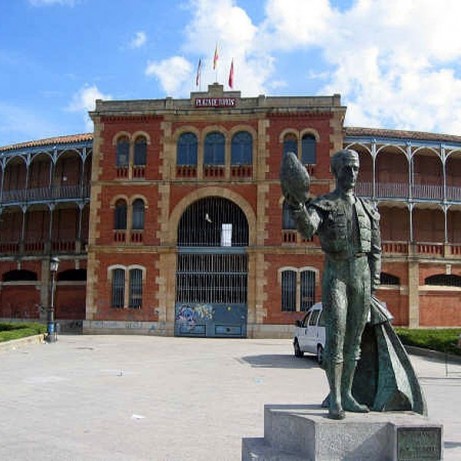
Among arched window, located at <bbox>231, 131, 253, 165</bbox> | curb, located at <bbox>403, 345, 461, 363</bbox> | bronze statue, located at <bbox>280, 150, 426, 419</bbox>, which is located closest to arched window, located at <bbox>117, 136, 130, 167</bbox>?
arched window, located at <bbox>231, 131, 253, 165</bbox>

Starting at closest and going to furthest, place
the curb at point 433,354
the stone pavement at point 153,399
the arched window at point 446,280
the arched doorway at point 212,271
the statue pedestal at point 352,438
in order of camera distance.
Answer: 1. the statue pedestal at point 352,438
2. the stone pavement at point 153,399
3. the curb at point 433,354
4. the arched doorway at point 212,271
5. the arched window at point 446,280

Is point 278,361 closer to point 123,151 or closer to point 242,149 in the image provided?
point 242,149

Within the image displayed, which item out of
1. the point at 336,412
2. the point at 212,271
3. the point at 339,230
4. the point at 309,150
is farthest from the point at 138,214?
the point at 336,412

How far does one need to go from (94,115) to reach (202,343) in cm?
1343

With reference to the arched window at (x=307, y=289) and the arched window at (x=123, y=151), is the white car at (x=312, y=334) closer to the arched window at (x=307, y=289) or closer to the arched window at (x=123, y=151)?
the arched window at (x=307, y=289)

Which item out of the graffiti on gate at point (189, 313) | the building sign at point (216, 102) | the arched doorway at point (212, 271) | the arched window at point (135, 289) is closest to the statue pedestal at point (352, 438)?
→ the arched doorway at point (212, 271)

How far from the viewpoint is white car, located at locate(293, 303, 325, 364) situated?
18.4 metres

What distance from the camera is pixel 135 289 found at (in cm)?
3069

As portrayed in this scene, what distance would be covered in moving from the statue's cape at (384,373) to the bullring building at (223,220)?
23.8 m

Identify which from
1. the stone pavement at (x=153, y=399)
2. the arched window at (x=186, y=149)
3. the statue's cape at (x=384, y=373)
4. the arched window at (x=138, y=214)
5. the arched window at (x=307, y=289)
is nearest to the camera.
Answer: the statue's cape at (x=384, y=373)

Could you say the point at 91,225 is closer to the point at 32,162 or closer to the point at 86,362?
the point at 32,162

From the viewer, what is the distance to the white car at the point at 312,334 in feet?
60.3

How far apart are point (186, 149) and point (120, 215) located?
4766 millimetres

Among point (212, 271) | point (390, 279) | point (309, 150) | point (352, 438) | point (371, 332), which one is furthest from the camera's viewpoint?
point (390, 279)
